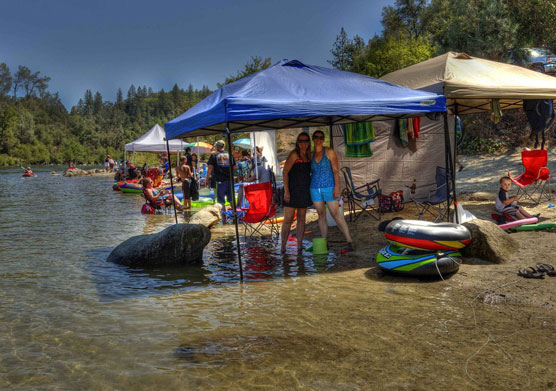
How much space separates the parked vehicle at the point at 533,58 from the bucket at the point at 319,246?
15175 mm

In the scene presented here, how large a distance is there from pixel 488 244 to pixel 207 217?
244 inches

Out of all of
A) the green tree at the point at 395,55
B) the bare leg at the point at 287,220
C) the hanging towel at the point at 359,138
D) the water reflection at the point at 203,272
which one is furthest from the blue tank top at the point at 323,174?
the green tree at the point at 395,55

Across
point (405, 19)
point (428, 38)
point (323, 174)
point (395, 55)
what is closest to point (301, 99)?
point (323, 174)

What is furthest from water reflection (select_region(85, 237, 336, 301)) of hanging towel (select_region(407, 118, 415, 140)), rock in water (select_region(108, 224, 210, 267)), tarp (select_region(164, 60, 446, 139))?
hanging towel (select_region(407, 118, 415, 140))

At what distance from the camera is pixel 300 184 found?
6906 mm

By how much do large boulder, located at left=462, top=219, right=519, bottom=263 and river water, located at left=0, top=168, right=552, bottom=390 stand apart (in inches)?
50.0

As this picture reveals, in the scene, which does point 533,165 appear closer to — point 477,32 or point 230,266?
point 230,266

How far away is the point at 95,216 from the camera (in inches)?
531

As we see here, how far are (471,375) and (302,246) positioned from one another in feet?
14.5

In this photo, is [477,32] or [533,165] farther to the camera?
[477,32]

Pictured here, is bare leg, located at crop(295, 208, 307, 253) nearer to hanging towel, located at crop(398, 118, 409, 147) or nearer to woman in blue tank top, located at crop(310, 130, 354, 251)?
woman in blue tank top, located at crop(310, 130, 354, 251)

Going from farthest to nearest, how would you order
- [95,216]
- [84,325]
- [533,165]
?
[95,216] < [533,165] < [84,325]

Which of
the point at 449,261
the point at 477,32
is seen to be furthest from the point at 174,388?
the point at 477,32

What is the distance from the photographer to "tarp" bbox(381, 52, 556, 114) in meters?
7.46
